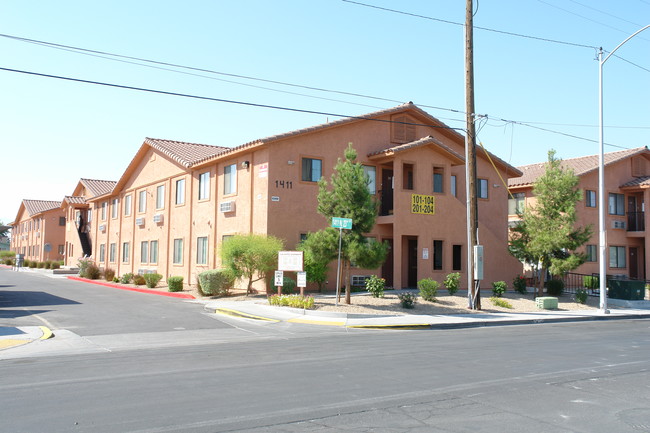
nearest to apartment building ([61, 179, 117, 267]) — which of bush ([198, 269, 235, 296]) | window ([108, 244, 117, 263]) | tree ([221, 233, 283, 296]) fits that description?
window ([108, 244, 117, 263])

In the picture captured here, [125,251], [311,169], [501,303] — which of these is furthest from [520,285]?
[125,251]

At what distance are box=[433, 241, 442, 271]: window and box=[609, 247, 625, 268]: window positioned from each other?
15.5 m

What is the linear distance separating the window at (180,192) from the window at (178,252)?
221cm

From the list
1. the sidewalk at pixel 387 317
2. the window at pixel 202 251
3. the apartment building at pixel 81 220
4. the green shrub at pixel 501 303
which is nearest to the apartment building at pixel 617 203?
the green shrub at pixel 501 303

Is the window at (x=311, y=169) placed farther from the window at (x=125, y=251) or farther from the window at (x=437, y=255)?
the window at (x=125, y=251)

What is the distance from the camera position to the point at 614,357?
1141 cm

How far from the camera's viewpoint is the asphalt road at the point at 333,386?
21.1ft

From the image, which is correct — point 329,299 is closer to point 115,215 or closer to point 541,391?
point 541,391

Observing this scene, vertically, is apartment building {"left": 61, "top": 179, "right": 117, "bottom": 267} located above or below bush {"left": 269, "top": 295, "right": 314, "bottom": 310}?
above

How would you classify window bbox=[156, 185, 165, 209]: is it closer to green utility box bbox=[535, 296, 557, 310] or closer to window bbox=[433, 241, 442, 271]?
window bbox=[433, 241, 442, 271]

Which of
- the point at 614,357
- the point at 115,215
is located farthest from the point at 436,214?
the point at 115,215

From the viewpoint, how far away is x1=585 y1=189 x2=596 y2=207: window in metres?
35.5

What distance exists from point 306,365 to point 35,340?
22.7 feet

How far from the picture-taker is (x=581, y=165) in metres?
36.8
